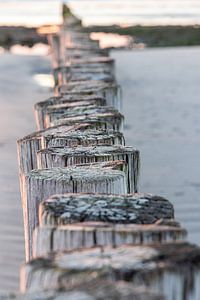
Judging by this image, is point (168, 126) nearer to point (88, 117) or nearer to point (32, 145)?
point (88, 117)

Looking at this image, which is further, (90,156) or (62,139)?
(62,139)

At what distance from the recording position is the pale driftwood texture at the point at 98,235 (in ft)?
9.10

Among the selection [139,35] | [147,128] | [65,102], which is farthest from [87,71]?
[139,35]

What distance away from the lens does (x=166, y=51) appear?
2430cm

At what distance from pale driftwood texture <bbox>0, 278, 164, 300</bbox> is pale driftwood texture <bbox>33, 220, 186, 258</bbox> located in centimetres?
38

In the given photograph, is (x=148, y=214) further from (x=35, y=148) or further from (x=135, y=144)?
(x=135, y=144)

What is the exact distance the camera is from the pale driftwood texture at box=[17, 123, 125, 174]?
4.71 meters

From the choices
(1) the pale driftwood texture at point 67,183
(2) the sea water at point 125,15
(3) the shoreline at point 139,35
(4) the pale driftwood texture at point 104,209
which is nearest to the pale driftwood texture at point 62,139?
(1) the pale driftwood texture at point 67,183

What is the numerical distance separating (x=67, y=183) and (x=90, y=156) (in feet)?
2.01

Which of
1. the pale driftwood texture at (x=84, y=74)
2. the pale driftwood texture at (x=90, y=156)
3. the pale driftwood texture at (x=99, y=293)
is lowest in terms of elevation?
the pale driftwood texture at (x=99, y=293)

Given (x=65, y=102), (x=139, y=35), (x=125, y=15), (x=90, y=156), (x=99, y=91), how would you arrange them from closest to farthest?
(x=90, y=156)
(x=65, y=102)
(x=99, y=91)
(x=139, y=35)
(x=125, y=15)

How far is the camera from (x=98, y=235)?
2.80 metres

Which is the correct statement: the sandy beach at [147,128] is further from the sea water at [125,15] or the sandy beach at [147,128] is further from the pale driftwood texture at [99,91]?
the sea water at [125,15]

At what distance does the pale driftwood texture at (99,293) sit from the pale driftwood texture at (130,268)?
65 millimetres
